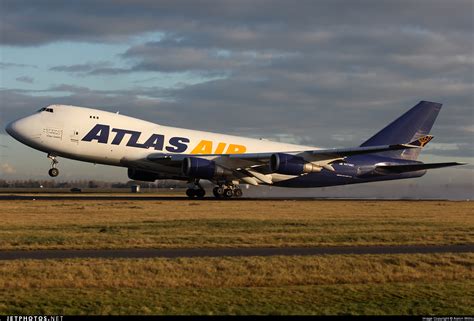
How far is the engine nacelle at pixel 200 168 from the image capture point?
154 feet

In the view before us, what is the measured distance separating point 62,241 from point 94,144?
25727 millimetres

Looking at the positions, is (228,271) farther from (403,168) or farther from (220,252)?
(403,168)

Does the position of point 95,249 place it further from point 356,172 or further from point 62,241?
point 356,172

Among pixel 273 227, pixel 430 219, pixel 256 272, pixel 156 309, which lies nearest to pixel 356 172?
pixel 430 219

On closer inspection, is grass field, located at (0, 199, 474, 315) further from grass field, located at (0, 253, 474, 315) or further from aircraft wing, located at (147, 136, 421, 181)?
aircraft wing, located at (147, 136, 421, 181)

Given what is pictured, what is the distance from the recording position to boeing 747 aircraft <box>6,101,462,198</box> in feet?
152

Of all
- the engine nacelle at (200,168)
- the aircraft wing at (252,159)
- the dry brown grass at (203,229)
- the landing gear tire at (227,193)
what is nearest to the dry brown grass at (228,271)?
the dry brown grass at (203,229)

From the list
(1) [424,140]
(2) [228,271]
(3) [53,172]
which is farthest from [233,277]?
(1) [424,140]

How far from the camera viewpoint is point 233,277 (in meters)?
14.8

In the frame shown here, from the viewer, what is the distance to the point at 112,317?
10.9 meters

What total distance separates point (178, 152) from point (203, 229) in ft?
77.2

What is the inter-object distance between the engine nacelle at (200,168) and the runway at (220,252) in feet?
87.9

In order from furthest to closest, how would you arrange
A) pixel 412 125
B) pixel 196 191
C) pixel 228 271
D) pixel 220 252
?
pixel 412 125
pixel 196 191
pixel 220 252
pixel 228 271

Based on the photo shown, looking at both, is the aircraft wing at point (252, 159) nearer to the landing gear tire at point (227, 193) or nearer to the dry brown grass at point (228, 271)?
the landing gear tire at point (227, 193)
